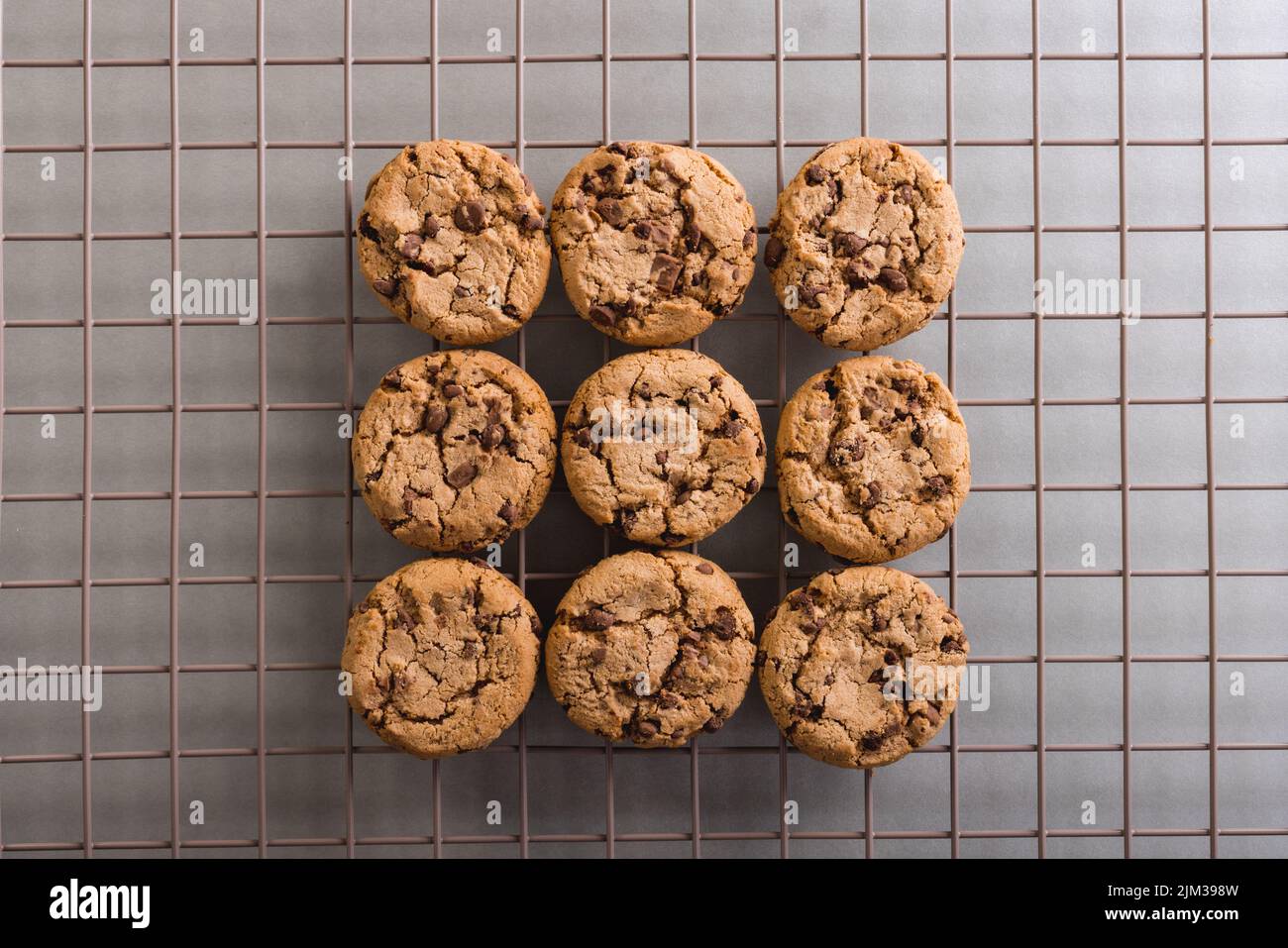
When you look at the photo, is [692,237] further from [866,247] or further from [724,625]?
[724,625]

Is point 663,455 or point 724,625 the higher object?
point 663,455

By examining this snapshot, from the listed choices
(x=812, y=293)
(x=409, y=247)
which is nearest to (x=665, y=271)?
(x=812, y=293)

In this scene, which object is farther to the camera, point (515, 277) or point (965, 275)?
point (965, 275)

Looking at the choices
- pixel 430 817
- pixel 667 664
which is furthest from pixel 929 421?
pixel 430 817

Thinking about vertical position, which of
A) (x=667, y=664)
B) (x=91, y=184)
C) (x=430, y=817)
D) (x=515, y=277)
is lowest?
(x=430, y=817)

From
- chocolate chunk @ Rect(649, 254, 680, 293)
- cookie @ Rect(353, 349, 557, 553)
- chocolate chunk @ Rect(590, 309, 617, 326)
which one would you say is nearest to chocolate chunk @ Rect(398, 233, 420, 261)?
cookie @ Rect(353, 349, 557, 553)

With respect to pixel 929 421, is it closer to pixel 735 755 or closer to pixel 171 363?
pixel 735 755

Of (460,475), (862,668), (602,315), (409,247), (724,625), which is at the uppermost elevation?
(409,247)
